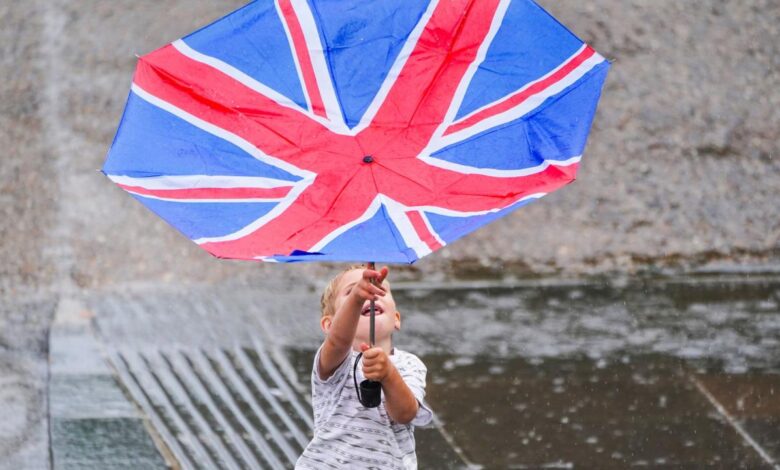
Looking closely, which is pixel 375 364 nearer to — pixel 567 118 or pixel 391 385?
pixel 391 385

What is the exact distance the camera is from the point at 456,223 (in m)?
3.07

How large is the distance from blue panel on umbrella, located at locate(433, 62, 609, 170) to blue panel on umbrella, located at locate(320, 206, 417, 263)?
306 millimetres

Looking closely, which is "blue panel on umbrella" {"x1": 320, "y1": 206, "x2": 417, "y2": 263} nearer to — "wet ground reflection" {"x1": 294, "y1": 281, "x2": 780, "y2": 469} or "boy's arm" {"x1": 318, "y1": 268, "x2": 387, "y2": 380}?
"boy's arm" {"x1": 318, "y1": 268, "x2": 387, "y2": 380}

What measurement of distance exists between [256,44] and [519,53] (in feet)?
2.18

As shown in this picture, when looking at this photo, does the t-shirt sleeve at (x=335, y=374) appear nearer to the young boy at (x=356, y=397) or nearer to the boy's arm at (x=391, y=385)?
the young boy at (x=356, y=397)

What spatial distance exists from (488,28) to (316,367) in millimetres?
987

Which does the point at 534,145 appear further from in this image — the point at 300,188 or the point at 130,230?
the point at 130,230

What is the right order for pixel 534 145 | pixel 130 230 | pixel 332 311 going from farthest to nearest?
pixel 130 230 → pixel 332 311 → pixel 534 145

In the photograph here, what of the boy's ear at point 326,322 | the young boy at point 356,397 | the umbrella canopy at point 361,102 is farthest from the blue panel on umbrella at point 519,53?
the boy's ear at point 326,322

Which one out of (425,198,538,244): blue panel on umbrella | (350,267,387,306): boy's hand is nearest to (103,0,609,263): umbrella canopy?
(425,198,538,244): blue panel on umbrella

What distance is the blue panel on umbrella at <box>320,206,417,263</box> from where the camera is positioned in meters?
2.93

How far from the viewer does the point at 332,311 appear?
11.8 feet

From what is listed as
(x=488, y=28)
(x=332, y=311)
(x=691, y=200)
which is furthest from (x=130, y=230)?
(x=488, y=28)

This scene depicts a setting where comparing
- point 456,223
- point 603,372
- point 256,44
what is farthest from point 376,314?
point 603,372
